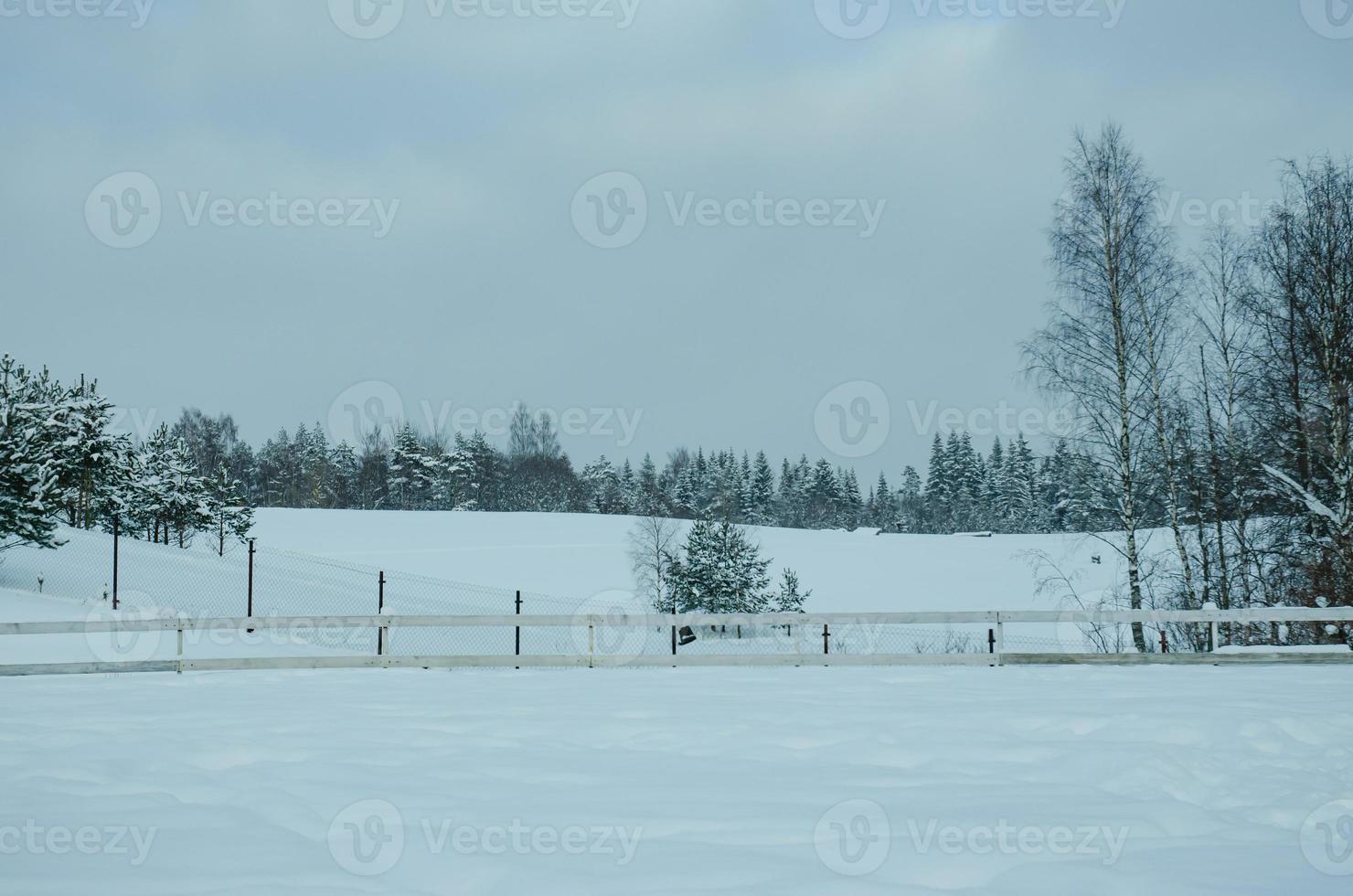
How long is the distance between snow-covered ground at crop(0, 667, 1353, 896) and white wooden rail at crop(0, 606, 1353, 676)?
3756 mm

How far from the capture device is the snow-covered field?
15.5 ft

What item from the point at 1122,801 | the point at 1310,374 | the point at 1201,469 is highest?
the point at 1310,374

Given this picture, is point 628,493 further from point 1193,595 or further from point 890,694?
point 890,694

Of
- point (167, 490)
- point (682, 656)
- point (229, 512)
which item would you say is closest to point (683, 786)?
point (682, 656)

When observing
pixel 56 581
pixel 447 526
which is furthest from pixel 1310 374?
pixel 447 526

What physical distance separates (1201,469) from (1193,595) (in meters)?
4.06

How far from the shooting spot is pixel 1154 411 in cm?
2005

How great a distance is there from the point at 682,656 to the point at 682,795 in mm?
9594

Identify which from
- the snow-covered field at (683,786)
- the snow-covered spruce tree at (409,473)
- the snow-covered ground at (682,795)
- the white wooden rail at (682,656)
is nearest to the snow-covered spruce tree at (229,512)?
the white wooden rail at (682,656)

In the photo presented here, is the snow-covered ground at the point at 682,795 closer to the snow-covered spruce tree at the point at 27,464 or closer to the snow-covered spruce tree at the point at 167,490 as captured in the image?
the snow-covered spruce tree at the point at 27,464

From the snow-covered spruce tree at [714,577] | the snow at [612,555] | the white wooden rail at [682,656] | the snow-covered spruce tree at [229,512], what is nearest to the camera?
the white wooden rail at [682,656]

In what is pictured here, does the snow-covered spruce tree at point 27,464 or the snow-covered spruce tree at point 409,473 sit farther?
the snow-covered spruce tree at point 409,473

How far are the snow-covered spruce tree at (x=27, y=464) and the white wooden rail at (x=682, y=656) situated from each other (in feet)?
32.9

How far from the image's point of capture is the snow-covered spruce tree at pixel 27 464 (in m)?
23.3
